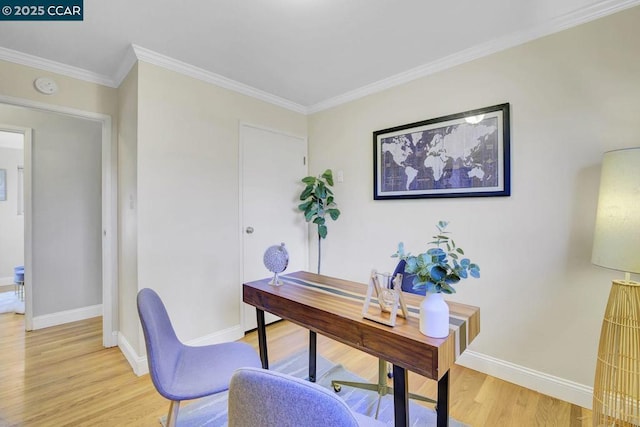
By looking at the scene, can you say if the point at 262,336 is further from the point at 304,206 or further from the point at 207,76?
the point at 207,76

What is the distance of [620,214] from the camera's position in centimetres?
133

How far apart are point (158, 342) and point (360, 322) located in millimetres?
915

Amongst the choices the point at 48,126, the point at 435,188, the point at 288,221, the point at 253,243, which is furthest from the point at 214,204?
the point at 48,126

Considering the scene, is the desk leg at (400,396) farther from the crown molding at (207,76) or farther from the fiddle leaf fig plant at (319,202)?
the crown molding at (207,76)

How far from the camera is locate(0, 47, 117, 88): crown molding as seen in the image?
207cm

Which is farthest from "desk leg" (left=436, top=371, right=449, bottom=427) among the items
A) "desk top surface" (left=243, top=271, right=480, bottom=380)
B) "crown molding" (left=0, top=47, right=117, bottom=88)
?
"crown molding" (left=0, top=47, right=117, bottom=88)

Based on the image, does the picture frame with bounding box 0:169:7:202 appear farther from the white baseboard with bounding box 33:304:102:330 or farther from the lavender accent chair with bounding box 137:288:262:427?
the lavender accent chair with bounding box 137:288:262:427

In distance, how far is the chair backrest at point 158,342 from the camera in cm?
121

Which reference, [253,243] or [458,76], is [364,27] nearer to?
[458,76]

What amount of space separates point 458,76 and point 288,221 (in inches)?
83.4

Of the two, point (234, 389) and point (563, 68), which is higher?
point (563, 68)

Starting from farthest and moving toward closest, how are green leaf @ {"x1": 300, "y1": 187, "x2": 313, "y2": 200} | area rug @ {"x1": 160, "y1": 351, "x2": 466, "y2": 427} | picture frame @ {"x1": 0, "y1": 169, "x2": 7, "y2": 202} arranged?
picture frame @ {"x1": 0, "y1": 169, "x2": 7, "y2": 202}
green leaf @ {"x1": 300, "y1": 187, "x2": 313, "y2": 200}
area rug @ {"x1": 160, "y1": 351, "x2": 466, "y2": 427}

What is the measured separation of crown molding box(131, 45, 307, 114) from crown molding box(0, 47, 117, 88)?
0.65m

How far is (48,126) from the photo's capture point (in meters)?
3.04
